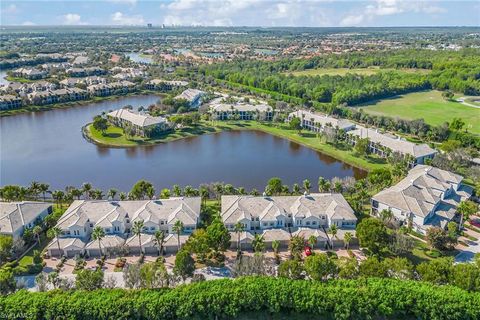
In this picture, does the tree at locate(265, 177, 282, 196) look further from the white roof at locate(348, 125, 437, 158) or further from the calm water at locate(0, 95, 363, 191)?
the white roof at locate(348, 125, 437, 158)

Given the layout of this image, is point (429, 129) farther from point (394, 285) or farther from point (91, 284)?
point (91, 284)

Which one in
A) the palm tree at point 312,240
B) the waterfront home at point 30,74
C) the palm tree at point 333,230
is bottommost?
the palm tree at point 312,240

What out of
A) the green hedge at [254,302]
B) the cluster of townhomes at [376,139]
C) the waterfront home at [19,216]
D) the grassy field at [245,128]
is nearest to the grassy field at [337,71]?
the cluster of townhomes at [376,139]

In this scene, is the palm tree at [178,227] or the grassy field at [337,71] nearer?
the palm tree at [178,227]

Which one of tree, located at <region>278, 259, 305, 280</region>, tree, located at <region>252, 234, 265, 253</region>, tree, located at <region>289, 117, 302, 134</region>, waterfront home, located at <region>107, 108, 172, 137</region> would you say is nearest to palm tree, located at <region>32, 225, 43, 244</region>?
tree, located at <region>252, 234, 265, 253</region>

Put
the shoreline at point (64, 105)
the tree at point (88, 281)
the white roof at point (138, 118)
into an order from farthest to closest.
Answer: the shoreline at point (64, 105) < the white roof at point (138, 118) < the tree at point (88, 281)

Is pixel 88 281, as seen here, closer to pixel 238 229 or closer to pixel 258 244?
pixel 238 229

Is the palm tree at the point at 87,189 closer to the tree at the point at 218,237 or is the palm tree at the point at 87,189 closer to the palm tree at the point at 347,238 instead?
the tree at the point at 218,237

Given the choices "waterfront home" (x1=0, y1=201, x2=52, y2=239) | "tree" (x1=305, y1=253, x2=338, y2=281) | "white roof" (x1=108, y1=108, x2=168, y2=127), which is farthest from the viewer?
"white roof" (x1=108, y1=108, x2=168, y2=127)
